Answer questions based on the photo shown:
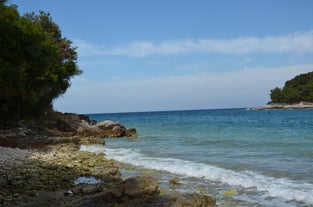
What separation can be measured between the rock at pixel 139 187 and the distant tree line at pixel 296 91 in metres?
128

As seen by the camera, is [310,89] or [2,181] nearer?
[2,181]

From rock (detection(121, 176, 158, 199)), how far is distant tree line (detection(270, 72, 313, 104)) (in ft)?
419

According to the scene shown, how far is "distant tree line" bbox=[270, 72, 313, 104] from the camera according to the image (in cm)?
12781

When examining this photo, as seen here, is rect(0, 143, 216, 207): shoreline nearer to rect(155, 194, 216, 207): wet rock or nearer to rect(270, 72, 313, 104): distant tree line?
rect(155, 194, 216, 207): wet rock

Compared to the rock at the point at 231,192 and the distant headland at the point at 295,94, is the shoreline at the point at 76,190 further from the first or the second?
the distant headland at the point at 295,94

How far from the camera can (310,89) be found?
126 metres

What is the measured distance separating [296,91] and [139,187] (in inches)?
5187

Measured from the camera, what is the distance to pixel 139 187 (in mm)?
8516

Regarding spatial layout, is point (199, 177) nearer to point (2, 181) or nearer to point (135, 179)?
point (135, 179)

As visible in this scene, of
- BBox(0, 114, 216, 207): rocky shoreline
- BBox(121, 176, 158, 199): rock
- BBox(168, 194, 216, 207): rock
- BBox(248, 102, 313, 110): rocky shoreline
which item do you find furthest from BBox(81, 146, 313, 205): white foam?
BBox(248, 102, 313, 110): rocky shoreline

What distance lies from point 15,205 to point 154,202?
3.21m

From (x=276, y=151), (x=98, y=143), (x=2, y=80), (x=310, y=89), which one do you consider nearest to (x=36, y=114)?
(x=98, y=143)

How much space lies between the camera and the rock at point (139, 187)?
27.3ft

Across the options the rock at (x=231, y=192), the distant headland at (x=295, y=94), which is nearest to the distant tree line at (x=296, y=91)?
the distant headland at (x=295, y=94)
